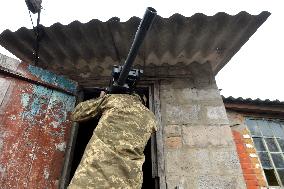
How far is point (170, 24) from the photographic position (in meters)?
3.23

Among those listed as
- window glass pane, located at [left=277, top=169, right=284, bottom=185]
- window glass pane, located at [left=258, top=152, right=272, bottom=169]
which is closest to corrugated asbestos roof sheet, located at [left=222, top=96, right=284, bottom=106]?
window glass pane, located at [left=258, top=152, right=272, bottom=169]

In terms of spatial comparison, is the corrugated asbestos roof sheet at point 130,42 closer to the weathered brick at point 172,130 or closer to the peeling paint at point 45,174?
the weathered brick at point 172,130

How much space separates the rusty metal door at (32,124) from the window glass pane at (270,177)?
3.73 metres

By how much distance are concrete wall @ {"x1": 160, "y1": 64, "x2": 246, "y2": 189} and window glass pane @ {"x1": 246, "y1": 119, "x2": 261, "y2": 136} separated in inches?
96.8

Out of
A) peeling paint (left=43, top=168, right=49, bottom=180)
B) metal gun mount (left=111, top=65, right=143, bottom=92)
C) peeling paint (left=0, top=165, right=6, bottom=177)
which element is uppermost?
metal gun mount (left=111, top=65, right=143, bottom=92)

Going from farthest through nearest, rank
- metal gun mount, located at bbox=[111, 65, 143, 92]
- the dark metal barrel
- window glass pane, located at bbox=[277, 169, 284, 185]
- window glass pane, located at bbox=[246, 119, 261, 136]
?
window glass pane, located at bbox=[246, 119, 261, 136]
window glass pane, located at bbox=[277, 169, 284, 185]
metal gun mount, located at bbox=[111, 65, 143, 92]
the dark metal barrel

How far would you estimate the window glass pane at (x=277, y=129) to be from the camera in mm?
5773

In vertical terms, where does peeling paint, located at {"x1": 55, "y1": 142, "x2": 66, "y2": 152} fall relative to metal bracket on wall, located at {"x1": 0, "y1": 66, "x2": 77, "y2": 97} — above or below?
below

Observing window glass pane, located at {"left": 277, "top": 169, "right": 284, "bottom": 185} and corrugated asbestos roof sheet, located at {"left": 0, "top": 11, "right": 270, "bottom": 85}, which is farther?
window glass pane, located at {"left": 277, "top": 169, "right": 284, "bottom": 185}

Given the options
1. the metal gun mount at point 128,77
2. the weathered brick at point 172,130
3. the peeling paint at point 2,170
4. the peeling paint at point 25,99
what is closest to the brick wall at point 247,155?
the weathered brick at point 172,130

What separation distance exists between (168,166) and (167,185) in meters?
0.20

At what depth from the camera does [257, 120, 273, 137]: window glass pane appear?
18.7ft

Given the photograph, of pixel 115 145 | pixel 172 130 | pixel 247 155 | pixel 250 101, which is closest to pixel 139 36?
pixel 115 145

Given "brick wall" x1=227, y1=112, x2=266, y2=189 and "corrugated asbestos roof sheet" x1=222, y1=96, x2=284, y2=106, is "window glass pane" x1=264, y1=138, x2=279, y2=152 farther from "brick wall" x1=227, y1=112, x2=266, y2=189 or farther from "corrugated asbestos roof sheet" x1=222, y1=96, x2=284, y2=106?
"corrugated asbestos roof sheet" x1=222, y1=96, x2=284, y2=106
